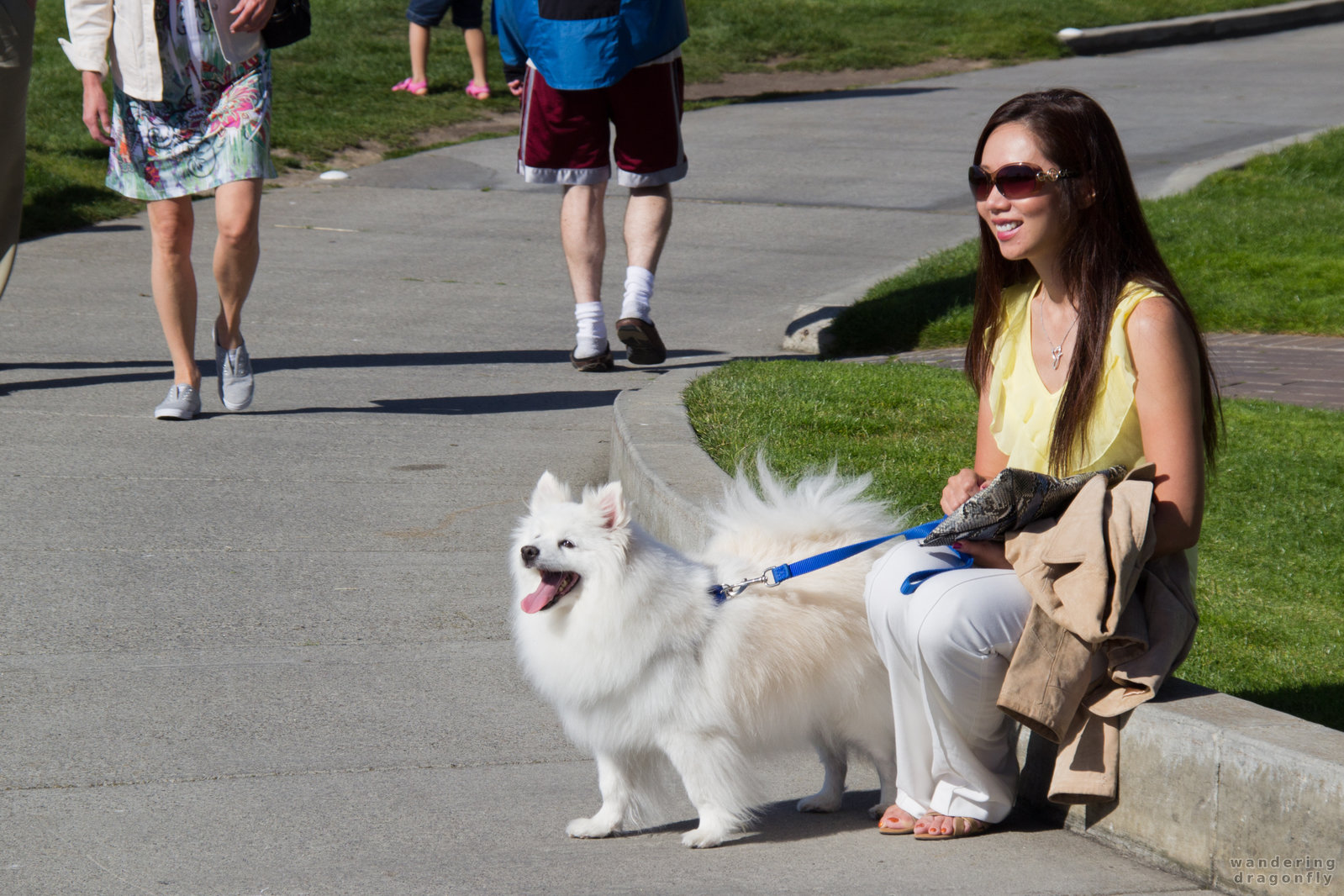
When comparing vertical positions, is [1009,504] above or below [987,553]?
above

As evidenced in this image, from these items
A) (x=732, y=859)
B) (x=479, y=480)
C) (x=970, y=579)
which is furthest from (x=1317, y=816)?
(x=479, y=480)

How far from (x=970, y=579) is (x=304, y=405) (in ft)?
15.1

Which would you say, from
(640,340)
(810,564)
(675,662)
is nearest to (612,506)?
(675,662)

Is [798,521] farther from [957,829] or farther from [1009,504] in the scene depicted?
[957,829]

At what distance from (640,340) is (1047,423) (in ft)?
14.3

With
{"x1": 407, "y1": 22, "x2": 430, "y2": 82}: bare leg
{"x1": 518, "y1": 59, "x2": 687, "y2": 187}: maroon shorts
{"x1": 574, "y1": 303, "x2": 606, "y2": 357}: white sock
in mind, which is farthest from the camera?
{"x1": 407, "y1": 22, "x2": 430, "y2": 82}: bare leg

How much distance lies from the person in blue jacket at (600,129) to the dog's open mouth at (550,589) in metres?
4.28

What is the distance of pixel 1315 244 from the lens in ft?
31.7

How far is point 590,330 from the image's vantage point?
7613 mm

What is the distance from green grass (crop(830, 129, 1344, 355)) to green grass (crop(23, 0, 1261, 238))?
639 cm

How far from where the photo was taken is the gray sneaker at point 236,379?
21.5 ft

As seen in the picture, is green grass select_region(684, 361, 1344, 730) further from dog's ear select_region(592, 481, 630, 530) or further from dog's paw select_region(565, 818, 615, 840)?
dog's paw select_region(565, 818, 615, 840)

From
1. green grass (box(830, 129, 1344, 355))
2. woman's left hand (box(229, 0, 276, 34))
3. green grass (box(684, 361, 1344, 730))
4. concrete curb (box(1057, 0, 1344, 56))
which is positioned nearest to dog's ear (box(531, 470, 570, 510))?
green grass (box(684, 361, 1344, 730))

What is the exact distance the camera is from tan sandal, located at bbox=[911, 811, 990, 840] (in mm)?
3223
